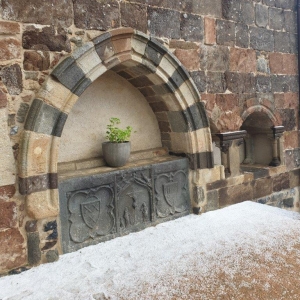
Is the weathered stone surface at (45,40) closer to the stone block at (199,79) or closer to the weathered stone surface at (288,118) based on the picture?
the stone block at (199,79)

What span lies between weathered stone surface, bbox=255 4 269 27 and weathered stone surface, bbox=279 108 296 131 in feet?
3.89

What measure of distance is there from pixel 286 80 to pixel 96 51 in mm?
2922

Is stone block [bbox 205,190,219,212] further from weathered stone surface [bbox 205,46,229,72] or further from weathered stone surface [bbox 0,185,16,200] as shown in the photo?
weathered stone surface [bbox 0,185,16,200]

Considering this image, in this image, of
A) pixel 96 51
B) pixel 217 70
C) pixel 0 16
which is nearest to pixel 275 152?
pixel 217 70

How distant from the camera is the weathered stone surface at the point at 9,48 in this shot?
2.42 metres

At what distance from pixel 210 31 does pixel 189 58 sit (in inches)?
18.6

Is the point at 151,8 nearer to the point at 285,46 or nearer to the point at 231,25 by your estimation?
the point at 231,25

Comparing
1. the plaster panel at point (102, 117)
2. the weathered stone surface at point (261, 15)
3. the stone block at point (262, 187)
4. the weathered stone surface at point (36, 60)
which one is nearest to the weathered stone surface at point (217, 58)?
the weathered stone surface at point (261, 15)

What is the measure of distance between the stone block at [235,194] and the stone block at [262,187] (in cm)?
10

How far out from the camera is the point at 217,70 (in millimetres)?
3783

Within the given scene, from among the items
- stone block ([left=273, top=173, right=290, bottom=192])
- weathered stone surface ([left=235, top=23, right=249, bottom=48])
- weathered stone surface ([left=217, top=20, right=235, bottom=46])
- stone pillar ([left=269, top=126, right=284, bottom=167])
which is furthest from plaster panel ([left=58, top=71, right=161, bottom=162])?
stone block ([left=273, top=173, right=290, bottom=192])

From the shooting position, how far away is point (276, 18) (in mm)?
4363

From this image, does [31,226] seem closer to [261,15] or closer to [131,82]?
[131,82]

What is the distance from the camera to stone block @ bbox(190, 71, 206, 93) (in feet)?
11.7
